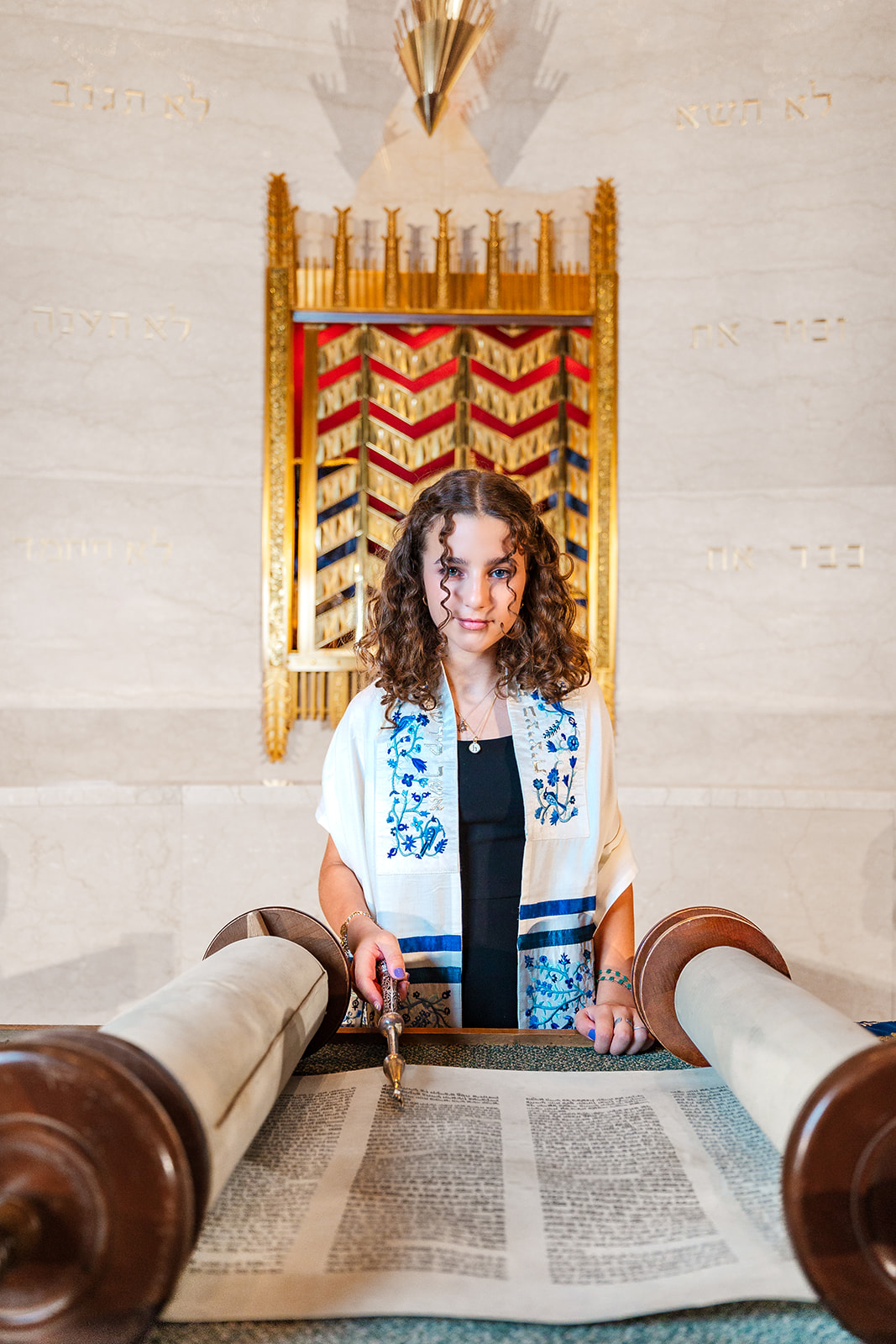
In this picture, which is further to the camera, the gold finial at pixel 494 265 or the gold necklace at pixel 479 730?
the gold finial at pixel 494 265

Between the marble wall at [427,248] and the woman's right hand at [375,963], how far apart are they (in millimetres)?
2757

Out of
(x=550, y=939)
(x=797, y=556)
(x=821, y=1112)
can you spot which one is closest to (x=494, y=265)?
(x=797, y=556)

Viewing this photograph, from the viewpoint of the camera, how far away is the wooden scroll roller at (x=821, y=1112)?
0.66 metres

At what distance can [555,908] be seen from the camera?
1892 mm

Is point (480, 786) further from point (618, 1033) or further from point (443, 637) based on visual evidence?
point (618, 1033)

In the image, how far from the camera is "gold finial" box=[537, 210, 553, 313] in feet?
13.8

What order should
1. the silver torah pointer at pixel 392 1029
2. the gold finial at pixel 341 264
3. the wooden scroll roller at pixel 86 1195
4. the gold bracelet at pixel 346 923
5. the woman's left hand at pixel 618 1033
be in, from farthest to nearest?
the gold finial at pixel 341 264 → the gold bracelet at pixel 346 923 → the woman's left hand at pixel 618 1033 → the silver torah pointer at pixel 392 1029 → the wooden scroll roller at pixel 86 1195

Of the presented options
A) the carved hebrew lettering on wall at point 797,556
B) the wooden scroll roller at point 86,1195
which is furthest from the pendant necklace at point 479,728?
the carved hebrew lettering on wall at point 797,556

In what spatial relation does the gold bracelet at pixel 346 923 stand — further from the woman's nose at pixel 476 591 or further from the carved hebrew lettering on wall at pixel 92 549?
the carved hebrew lettering on wall at pixel 92 549

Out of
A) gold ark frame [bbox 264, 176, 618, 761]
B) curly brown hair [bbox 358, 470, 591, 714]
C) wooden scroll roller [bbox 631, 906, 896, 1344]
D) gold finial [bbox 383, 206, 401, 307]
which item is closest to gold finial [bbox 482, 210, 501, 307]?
gold ark frame [bbox 264, 176, 618, 761]

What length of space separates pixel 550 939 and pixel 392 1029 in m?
0.77

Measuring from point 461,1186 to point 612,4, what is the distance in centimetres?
486

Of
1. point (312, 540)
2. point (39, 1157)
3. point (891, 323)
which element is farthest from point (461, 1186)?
point (891, 323)

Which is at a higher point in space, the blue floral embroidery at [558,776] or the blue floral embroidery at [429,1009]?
the blue floral embroidery at [558,776]
